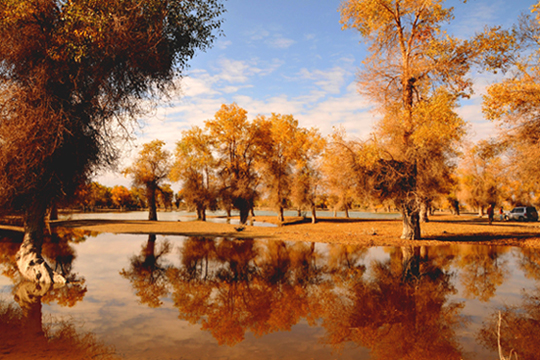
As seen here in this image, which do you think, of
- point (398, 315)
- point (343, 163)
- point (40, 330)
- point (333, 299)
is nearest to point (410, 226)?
point (343, 163)

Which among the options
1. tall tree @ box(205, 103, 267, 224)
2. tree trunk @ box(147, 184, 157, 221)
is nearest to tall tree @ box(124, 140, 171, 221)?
tree trunk @ box(147, 184, 157, 221)

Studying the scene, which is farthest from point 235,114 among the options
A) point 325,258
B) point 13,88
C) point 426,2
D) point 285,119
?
point 13,88

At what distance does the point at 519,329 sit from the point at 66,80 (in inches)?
571

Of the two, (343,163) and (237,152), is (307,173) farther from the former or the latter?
(343,163)

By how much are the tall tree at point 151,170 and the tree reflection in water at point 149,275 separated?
29.2 m

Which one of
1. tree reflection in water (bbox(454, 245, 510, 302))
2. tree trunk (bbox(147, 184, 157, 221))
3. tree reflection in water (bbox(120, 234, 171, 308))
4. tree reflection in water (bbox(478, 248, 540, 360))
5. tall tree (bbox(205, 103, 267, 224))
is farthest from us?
tree trunk (bbox(147, 184, 157, 221))

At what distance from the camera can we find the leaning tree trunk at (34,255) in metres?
10.4

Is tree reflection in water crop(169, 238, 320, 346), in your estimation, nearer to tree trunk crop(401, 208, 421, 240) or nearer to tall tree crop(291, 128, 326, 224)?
tree trunk crop(401, 208, 421, 240)

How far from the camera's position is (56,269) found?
40.3 feet

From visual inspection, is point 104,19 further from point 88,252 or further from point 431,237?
point 431,237

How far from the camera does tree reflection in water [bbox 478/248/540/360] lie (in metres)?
5.73

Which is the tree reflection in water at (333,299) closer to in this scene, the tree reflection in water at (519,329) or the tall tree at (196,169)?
the tree reflection in water at (519,329)

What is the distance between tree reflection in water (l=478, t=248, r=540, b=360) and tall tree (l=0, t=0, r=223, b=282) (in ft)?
39.0

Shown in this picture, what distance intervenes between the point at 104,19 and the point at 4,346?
8.81 metres
